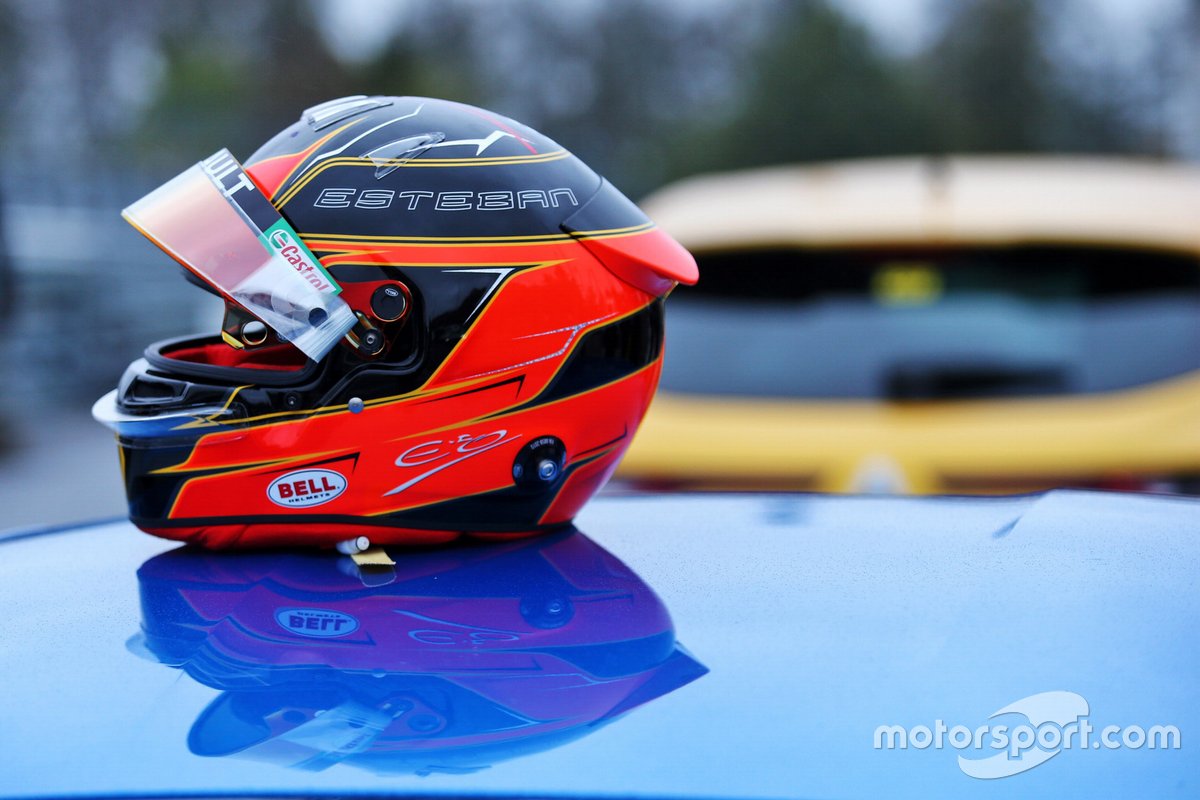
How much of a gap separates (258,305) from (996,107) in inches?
1274

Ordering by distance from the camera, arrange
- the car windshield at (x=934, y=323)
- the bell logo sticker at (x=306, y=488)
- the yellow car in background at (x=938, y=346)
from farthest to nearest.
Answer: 1. the car windshield at (x=934, y=323)
2. the yellow car in background at (x=938, y=346)
3. the bell logo sticker at (x=306, y=488)

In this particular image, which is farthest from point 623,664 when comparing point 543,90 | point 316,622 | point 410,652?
point 543,90

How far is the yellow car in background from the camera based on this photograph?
12.5ft

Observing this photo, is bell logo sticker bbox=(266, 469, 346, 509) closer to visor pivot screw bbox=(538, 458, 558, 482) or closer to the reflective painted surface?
the reflective painted surface

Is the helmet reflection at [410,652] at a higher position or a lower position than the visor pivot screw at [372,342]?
lower

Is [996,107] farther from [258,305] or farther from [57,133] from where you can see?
[258,305]

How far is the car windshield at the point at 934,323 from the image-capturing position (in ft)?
13.2

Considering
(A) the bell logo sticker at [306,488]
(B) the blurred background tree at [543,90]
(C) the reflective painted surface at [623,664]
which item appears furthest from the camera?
(B) the blurred background tree at [543,90]

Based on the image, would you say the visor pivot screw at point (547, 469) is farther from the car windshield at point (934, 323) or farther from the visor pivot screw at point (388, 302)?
the car windshield at point (934, 323)

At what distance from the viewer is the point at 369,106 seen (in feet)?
6.73

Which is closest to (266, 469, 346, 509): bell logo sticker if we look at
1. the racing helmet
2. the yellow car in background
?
the racing helmet

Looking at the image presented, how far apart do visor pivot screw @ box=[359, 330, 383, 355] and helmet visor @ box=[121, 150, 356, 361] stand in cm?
4
